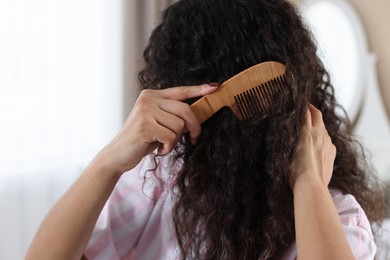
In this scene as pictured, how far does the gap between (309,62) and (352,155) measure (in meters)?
0.27

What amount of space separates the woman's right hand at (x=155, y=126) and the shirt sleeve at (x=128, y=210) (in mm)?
122

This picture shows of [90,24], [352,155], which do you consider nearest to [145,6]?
[90,24]

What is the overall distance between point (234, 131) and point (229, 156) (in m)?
0.04

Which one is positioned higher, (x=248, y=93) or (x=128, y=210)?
(x=248, y=93)

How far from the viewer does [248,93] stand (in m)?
0.71

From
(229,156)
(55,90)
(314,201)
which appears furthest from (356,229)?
(55,90)

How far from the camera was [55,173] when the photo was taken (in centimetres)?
179

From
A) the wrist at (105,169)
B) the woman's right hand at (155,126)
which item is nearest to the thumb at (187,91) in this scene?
the woman's right hand at (155,126)

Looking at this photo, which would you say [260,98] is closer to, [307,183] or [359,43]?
[307,183]

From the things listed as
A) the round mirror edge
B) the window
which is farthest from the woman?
the round mirror edge

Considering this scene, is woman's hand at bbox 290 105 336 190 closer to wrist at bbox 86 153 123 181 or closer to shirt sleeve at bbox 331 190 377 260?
shirt sleeve at bbox 331 190 377 260

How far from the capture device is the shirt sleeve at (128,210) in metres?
0.88

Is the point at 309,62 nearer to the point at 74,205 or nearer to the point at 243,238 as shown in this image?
the point at 243,238

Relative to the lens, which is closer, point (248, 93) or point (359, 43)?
point (248, 93)
